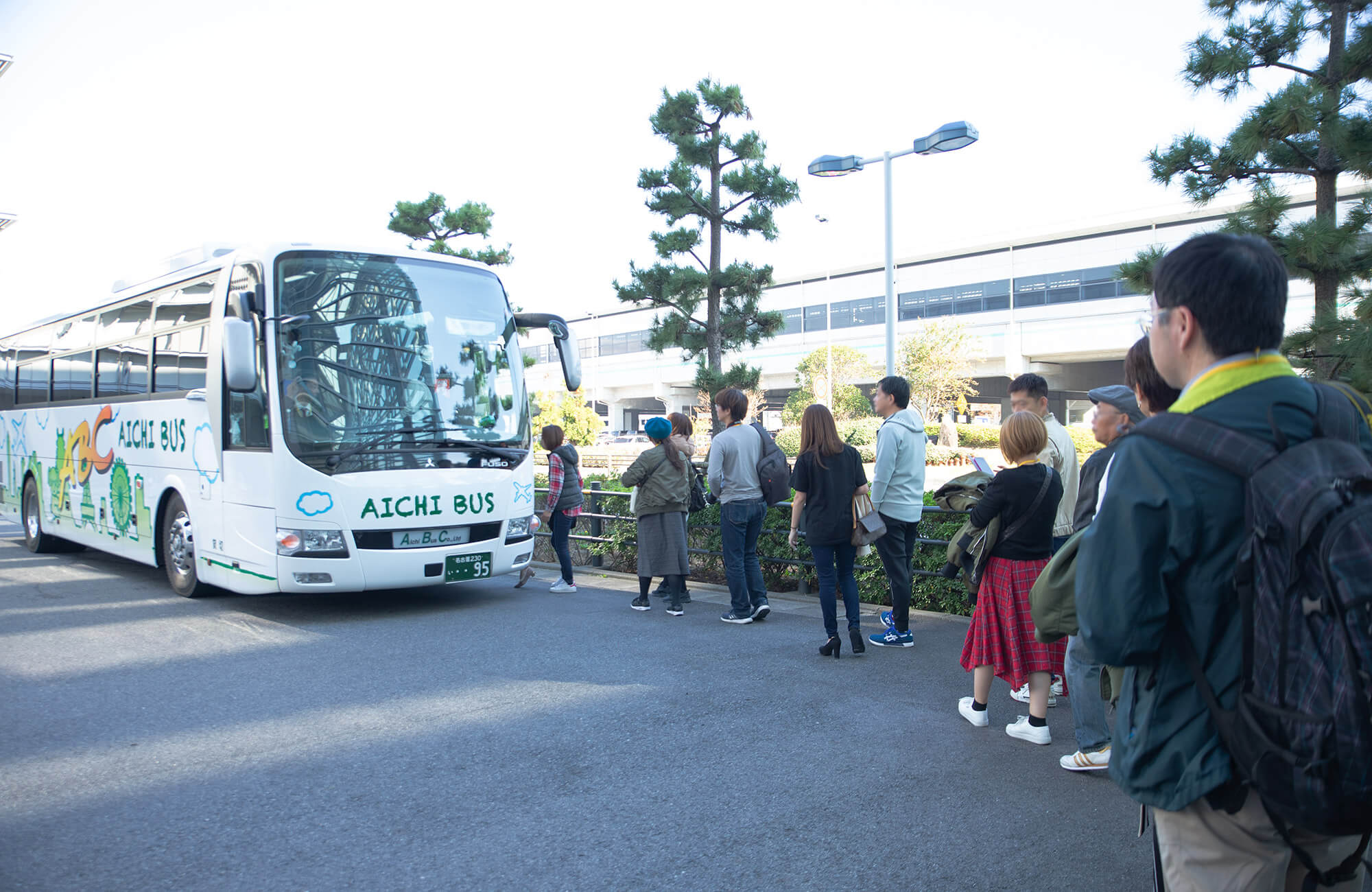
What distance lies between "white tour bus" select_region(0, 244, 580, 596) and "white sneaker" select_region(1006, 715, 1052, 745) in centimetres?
517

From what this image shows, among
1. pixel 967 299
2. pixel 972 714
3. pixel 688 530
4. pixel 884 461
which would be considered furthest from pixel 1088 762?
pixel 967 299

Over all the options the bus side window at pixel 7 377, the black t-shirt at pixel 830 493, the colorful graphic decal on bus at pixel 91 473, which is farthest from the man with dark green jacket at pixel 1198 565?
the bus side window at pixel 7 377

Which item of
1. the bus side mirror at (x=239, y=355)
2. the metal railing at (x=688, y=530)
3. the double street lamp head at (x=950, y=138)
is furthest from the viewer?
the double street lamp head at (x=950, y=138)

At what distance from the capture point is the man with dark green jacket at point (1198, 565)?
176cm

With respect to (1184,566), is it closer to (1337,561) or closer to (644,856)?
(1337,561)

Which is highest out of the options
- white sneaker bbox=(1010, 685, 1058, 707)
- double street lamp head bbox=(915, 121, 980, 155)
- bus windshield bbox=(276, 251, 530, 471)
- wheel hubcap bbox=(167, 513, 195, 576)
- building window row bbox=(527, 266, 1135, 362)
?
building window row bbox=(527, 266, 1135, 362)

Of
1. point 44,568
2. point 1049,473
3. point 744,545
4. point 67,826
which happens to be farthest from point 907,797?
point 44,568

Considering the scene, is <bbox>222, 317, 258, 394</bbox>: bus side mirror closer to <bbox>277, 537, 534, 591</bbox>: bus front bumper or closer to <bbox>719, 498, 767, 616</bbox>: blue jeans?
<bbox>277, 537, 534, 591</bbox>: bus front bumper

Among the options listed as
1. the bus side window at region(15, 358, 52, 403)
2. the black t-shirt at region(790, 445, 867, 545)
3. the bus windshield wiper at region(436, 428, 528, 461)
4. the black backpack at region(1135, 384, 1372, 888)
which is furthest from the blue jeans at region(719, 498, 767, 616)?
the bus side window at region(15, 358, 52, 403)

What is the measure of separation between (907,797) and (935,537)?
4.42 metres

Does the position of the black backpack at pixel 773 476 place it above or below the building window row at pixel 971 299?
below

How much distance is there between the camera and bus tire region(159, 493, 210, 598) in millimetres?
9094

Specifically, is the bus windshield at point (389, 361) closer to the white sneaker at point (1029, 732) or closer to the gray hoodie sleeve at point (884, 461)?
the gray hoodie sleeve at point (884, 461)

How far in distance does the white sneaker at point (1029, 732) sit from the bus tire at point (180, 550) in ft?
25.0
